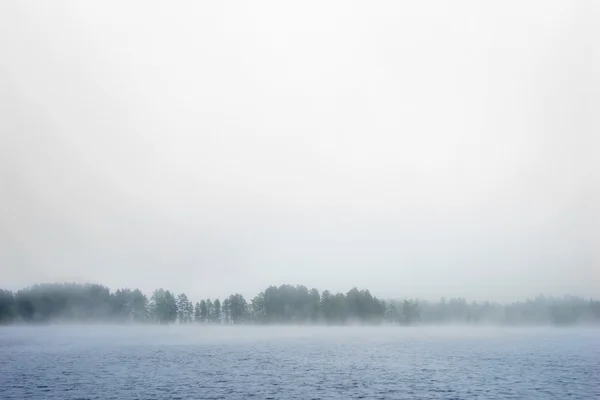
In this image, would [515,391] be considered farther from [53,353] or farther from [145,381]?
[53,353]

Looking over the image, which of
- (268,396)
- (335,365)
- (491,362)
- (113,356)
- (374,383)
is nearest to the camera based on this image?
(268,396)

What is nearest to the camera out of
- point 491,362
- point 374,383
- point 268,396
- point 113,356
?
point 268,396

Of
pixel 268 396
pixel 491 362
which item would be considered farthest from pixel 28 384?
pixel 491 362

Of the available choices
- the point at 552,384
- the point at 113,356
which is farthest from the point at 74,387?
the point at 552,384

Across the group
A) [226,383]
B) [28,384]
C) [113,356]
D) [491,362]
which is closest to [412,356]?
[491,362]

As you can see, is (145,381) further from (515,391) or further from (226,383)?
(515,391)

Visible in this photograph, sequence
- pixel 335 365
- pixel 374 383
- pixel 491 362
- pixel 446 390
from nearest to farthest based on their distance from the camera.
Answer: pixel 446 390, pixel 374 383, pixel 335 365, pixel 491 362

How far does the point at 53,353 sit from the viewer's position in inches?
4409

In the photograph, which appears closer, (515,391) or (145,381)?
(515,391)

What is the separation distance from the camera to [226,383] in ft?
219

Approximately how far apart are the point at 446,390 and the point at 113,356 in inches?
2955

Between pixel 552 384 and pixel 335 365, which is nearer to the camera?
pixel 552 384

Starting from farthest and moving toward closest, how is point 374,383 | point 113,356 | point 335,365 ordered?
point 113,356
point 335,365
point 374,383

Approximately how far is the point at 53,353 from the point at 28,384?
53015 millimetres
